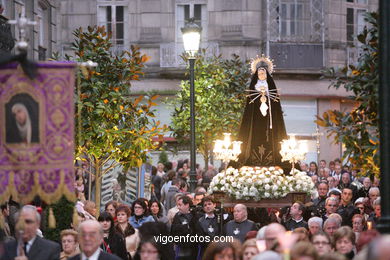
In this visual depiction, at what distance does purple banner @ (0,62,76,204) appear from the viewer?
36.1ft

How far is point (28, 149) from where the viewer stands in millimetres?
11039

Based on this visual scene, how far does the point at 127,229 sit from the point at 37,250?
573cm

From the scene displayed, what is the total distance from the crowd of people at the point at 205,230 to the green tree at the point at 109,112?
3.99ft

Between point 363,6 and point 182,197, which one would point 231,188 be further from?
point 363,6

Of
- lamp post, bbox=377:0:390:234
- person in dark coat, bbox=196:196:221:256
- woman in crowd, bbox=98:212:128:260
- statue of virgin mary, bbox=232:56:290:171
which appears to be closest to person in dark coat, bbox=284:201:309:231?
person in dark coat, bbox=196:196:221:256

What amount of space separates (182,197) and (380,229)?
9.18m

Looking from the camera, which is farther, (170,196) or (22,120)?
(170,196)

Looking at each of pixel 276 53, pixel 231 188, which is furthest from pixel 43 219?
pixel 276 53

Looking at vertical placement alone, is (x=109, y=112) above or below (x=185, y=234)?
above

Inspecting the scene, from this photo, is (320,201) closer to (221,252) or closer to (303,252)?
(221,252)

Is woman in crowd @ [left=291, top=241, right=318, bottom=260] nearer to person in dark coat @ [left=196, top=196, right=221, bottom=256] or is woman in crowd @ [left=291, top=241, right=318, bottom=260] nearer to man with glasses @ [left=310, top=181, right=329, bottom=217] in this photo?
person in dark coat @ [left=196, top=196, right=221, bottom=256]

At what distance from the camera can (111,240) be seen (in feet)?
51.5

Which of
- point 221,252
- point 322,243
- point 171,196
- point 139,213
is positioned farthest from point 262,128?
point 221,252

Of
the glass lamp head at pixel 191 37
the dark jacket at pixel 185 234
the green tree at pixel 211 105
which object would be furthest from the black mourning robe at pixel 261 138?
the green tree at pixel 211 105
